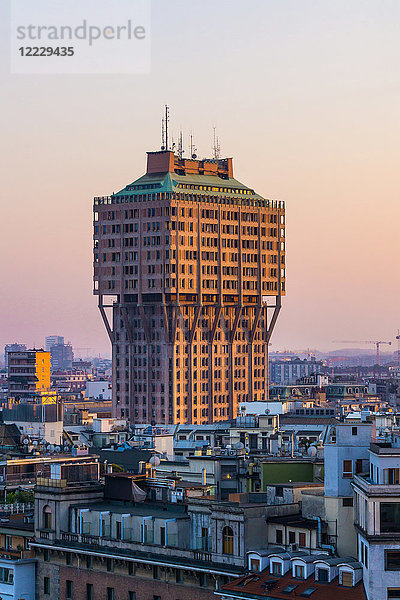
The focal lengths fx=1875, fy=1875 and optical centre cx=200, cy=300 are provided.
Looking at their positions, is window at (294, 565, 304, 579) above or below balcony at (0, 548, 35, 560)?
above

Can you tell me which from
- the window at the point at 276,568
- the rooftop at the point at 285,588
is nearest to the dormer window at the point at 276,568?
the window at the point at 276,568

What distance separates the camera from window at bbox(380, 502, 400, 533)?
99062mm

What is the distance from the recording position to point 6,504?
144 meters

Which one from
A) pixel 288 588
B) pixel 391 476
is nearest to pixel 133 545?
pixel 288 588

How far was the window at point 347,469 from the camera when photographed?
109375mm

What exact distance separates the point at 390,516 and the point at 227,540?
13.7 m

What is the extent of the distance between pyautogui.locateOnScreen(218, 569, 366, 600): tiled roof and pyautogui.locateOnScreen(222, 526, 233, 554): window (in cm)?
336

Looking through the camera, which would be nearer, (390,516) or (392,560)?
(392,560)

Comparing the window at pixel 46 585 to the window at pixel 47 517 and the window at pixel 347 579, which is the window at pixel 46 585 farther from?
the window at pixel 347 579

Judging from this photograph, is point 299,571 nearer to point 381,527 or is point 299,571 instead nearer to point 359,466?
point 381,527

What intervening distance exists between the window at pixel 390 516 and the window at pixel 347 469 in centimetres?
989

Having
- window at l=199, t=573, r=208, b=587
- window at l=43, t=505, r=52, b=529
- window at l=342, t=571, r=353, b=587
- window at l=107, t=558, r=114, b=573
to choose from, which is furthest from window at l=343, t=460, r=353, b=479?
window at l=43, t=505, r=52, b=529

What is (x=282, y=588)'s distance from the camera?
10225cm

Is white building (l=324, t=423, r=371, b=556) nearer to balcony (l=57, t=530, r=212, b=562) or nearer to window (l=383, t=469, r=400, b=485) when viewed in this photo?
window (l=383, t=469, r=400, b=485)
